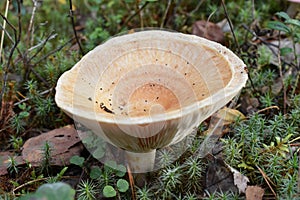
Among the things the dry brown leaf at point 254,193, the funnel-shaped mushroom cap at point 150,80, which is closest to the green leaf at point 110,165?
the funnel-shaped mushroom cap at point 150,80

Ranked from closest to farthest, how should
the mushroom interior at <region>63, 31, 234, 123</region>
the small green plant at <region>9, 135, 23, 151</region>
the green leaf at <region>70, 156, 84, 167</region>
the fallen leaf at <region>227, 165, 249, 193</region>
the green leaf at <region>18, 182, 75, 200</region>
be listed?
the green leaf at <region>18, 182, 75, 200</region>, the mushroom interior at <region>63, 31, 234, 123</region>, the fallen leaf at <region>227, 165, 249, 193</region>, the green leaf at <region>70, 156, 84, 167</region>, the small green plant at <region>9, 135, 23, 151</region>

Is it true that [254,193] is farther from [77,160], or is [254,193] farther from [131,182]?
[77,160]

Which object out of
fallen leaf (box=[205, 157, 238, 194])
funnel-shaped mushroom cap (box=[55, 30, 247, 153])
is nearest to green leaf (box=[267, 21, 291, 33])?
funnel-shaped mushroom cap (box=[55, 30, 247, 153])

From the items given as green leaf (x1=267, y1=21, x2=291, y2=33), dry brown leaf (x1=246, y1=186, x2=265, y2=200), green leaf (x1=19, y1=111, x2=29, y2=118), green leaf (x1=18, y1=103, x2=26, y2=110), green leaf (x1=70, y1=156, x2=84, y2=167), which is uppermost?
green leaf (x1=267, y1=21, x2=291, y2=33)

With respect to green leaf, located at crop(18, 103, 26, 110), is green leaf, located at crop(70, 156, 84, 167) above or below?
below

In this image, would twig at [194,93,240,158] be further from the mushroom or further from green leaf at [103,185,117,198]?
green leaf at [103,185,117,198]

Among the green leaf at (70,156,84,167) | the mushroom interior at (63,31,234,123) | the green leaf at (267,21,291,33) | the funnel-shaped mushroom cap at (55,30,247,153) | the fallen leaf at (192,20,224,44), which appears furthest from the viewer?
the fallen leaf at (192,20,224,44)
